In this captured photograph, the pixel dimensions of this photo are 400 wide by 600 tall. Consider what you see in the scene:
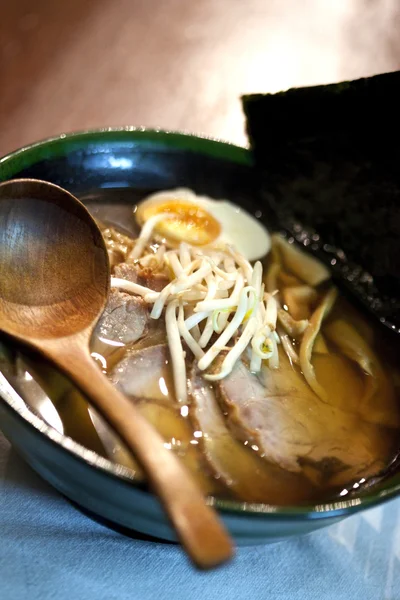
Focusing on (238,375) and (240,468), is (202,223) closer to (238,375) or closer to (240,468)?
(238,375)

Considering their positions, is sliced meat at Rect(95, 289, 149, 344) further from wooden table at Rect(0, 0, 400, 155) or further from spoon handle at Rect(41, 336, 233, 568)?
wooden table at Rect(0, 0, 400, 155)

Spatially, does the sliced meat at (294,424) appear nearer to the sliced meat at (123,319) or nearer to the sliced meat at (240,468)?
the sliced meat at (240,468)

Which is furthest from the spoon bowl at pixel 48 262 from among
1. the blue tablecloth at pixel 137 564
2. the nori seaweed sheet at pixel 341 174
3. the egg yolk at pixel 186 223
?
the nori seaweed sheet at pixel 341 174

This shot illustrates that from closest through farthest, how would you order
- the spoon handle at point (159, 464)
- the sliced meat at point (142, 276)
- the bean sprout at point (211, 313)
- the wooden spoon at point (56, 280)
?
the spoon handle at point (159, 464)
the wooden spoon at point (56, 280)
the bean sprout at point (211, 313)
the sliced meat at point (142, 276)

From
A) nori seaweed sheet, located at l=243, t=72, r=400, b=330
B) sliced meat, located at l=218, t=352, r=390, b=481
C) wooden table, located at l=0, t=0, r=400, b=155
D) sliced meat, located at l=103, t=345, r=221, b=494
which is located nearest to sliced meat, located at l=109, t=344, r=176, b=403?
sliced meat, located at l=103, t=345, r=221, b=494

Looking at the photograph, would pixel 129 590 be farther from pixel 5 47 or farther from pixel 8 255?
pixel 5 47

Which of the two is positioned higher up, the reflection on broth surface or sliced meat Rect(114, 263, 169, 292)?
sliced meat Rect(114, 263, 169, 292)

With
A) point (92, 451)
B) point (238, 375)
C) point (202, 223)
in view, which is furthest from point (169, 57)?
point (92, 451)
